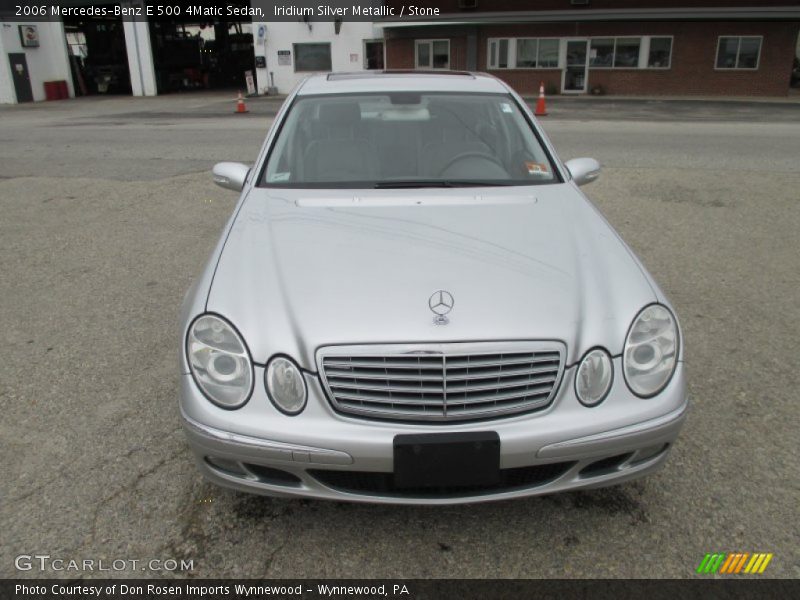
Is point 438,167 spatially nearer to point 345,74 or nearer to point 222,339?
point 345,74

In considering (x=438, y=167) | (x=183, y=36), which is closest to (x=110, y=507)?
(x=438, y=167)

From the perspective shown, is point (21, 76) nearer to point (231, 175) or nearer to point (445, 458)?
point (231, 175)

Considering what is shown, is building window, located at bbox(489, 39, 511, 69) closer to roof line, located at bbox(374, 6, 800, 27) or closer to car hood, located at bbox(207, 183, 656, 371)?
roof line, located at bbox(374, 6, 800, 27)

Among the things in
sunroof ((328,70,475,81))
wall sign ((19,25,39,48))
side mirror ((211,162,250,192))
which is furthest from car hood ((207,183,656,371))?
wall sign ((19,25,39,48))

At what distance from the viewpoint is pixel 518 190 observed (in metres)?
3.26

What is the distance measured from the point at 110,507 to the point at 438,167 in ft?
7.30

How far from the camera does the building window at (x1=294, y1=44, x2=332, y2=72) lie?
28062 millimetres

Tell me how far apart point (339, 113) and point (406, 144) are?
1.52 ft

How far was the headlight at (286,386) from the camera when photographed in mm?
2174

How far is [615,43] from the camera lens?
2675 cm

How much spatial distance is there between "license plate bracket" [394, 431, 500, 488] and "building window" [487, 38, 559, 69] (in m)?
28.2

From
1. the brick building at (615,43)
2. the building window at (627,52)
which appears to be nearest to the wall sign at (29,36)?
the brick building at (615,43)

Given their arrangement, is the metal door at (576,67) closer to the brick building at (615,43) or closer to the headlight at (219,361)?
the brick building at (615,43)
